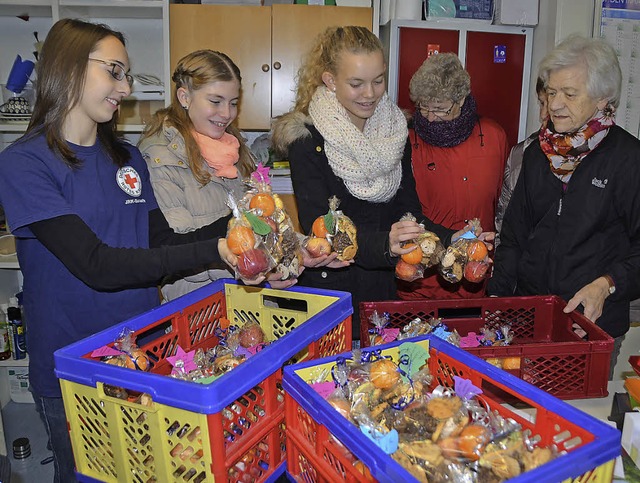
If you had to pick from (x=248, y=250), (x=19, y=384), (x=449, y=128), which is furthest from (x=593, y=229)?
(x=19, y=384)

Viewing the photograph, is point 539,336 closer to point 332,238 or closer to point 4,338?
point 332,238

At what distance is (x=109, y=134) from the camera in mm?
1566

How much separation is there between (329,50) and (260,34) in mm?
1374

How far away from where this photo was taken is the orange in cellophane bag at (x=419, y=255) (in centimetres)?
149

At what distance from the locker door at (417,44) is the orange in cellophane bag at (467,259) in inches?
70.7

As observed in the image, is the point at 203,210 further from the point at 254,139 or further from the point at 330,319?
the point at 254,139

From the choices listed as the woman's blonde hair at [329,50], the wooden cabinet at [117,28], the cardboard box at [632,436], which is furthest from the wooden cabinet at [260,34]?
the cardboard box at [632,436]

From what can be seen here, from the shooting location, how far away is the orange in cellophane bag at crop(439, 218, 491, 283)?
149 centimetres

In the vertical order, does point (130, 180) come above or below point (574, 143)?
below

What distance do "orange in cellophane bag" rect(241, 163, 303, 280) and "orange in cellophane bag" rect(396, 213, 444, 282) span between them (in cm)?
30

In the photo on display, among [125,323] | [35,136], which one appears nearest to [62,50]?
[35,136]

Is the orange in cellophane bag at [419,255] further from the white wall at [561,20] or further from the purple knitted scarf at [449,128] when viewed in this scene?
the white wall at [561,20]

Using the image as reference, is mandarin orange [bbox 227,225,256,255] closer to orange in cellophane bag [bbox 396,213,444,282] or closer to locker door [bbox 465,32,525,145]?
orange in cellophane bag [bbox 396,213,444,282]

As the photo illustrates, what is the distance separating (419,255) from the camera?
1498mm
